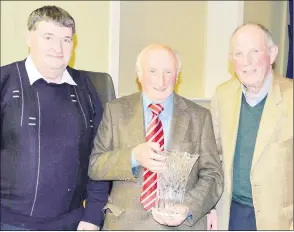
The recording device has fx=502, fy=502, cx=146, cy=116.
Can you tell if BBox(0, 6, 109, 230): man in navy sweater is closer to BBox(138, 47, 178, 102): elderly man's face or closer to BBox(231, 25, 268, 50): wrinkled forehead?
BBox(138, 47, 178, 102): elderly man's face

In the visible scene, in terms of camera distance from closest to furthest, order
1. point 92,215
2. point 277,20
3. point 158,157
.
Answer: point 158,157, point 92,215, point 277,20

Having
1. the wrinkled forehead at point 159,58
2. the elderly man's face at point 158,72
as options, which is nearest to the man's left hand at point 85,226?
the elderly man's face at point 158,72

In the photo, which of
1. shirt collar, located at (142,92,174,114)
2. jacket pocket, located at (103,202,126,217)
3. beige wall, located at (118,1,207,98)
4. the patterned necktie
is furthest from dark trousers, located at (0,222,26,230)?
beige wall, located at (118,1,207,98)

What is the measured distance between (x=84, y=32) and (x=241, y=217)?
1822 millimetres

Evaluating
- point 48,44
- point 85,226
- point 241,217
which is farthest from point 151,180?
point 48,44

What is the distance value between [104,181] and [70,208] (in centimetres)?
19

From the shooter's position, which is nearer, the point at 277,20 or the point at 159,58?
the point at 159,58

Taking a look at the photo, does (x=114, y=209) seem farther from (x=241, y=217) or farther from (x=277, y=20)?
(x=277, y=20)

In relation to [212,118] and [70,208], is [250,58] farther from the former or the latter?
[70,208]

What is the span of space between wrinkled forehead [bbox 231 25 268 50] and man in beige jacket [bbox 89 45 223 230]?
0.28 meters

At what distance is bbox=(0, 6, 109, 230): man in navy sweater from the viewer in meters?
2.01

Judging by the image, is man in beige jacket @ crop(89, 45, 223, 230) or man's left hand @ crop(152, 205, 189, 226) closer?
man's left hand @ crop(152, 205, 189, 226)

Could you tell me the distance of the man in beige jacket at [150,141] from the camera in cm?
209

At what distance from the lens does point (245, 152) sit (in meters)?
2.21
